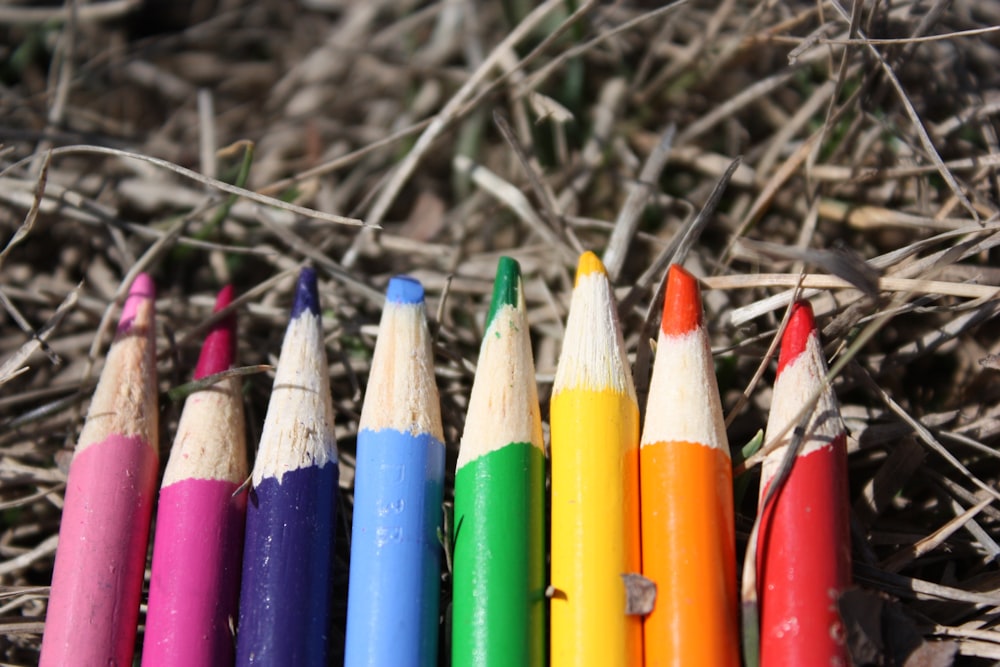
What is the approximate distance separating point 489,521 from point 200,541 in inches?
11.1

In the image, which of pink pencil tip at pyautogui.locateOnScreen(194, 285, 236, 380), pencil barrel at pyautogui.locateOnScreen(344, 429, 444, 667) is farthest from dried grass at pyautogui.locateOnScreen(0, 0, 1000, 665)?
pencil barrel at pyautogui.locateOnScreen(344, 429, 444, 667)

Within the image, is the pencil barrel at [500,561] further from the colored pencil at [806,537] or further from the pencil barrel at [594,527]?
the colored pencil at [806,537]

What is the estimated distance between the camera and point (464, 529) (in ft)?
2.64

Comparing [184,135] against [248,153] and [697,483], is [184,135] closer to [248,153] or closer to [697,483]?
[248,153]

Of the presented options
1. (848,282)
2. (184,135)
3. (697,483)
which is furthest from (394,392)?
(184,135)

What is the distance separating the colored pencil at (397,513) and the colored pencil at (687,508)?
0.20 meters

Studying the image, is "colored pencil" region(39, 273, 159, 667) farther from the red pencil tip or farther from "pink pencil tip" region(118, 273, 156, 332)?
the red pencil tip

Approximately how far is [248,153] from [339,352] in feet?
0.85

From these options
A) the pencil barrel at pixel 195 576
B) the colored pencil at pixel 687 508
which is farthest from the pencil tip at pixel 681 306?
the pencil barrel at pixel 195 576

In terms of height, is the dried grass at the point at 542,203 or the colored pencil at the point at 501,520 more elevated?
the dried grass at the point at 542,203

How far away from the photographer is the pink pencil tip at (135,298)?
0.93 m

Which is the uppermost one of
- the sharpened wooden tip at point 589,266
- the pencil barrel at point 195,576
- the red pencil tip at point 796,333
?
the sharpened wooden tip at point 589,266

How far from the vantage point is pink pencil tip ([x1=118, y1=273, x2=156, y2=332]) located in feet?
3.07

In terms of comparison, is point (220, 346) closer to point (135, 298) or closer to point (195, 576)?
point (135, 298)
